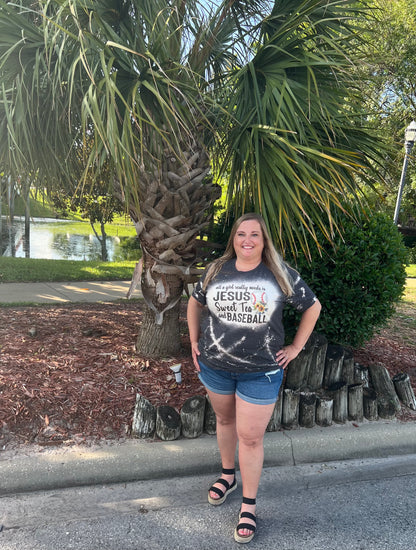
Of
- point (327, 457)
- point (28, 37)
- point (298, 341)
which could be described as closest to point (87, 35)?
point (28, 37)

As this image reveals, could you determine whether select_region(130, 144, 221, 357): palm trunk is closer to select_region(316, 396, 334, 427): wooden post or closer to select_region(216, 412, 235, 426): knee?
select_region(316, 396, 334, 427): wooden post

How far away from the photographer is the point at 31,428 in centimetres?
287

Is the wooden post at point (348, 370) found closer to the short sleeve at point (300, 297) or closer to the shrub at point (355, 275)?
the shrub at point (355, 275)

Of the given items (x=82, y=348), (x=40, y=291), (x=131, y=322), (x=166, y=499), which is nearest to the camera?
(x=166, y=499)

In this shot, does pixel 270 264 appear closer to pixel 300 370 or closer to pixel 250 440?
pixel 250 440

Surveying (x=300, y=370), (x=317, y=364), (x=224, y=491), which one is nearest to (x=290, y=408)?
(x=300, y=370)

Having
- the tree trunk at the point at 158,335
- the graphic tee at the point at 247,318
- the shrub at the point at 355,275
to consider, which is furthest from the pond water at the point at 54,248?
the graphic tee at the point at 247,318

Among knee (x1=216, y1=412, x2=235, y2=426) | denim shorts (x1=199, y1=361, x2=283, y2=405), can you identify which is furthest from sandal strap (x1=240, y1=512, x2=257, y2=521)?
denim shorts (x1=199, y1=361, x2=283, y2=405)

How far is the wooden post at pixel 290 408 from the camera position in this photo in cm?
308

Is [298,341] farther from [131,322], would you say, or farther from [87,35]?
[131,322]

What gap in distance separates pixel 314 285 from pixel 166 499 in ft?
6.58

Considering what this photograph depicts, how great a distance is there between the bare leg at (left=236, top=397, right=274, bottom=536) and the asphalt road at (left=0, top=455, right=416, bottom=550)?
226mm

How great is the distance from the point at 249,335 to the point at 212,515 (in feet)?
3.42

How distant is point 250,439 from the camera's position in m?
2.28
